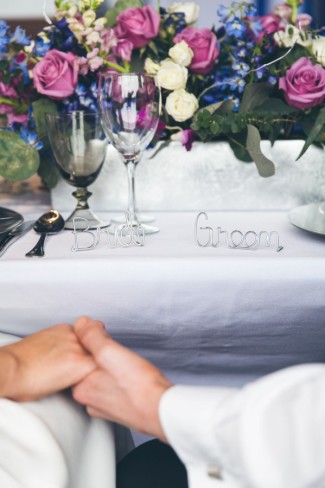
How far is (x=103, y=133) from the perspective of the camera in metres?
0.98

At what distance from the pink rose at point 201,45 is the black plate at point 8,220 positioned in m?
0.42

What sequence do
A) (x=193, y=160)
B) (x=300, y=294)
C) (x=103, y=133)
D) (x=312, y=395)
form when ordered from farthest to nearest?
1. (x=193, y=160)
2. (x=103, y=133)
3. (x=300, y=294)
4. (x=312, y=395)

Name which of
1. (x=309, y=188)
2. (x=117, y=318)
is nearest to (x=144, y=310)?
(x=117, y=318)

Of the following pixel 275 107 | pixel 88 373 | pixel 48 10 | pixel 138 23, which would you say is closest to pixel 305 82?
pixel 275 107

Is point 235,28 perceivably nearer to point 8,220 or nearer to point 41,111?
point 41,111

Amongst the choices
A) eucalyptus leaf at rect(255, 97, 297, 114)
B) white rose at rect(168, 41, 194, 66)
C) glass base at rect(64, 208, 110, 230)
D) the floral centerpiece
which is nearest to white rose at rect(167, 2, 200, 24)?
the floral centerpiece

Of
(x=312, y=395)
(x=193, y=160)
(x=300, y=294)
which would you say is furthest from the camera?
(x=193, y=160)

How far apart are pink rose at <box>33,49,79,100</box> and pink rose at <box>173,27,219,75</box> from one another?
0.64ft

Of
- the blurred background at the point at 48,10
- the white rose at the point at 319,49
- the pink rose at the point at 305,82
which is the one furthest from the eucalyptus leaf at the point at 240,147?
the blurred background at the point at 48,10

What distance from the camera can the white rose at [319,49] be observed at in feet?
3.71

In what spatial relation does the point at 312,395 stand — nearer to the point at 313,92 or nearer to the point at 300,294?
the point at 300,294

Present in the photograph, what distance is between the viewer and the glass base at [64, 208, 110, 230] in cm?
97

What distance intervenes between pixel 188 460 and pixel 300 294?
0.32m

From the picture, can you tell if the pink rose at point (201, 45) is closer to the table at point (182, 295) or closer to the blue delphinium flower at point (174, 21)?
the blue delphinium flower at point (174, 21)
